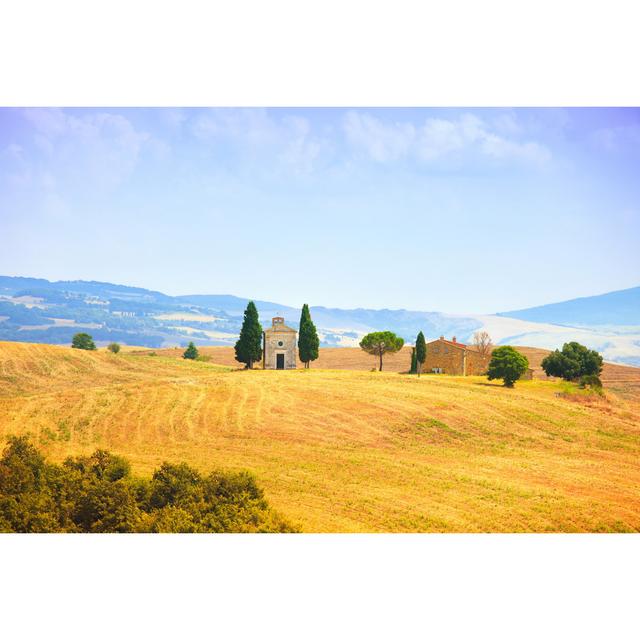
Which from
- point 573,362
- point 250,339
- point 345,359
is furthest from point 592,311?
point 250,339

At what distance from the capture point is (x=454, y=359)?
492 inches

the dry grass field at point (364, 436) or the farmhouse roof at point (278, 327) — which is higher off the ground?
the farmhouse roof at point (278, 327)

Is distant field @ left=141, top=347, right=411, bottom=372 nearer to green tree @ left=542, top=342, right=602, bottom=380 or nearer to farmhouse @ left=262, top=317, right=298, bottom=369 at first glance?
farmhouse @ left=262, top=317, right=298, bottom=369

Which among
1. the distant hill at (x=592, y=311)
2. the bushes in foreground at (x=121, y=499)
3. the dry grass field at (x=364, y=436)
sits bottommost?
the bushes in foreground at (x=121, y=499)

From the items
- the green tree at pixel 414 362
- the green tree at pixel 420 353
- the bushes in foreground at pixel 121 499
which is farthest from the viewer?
the green tree at pixel 414 362

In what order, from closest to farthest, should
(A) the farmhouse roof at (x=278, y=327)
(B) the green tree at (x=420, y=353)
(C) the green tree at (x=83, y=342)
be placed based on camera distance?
1. (C) the green tree at (x=83, y=342)
2. (A) the farmhouse roof at (x=278, y=327)
3. (B) the green tree at (x=420, y=353)

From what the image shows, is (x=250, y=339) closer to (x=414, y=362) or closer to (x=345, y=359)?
(x=345, y=359)

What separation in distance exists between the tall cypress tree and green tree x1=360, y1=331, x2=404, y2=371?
6.80 ft

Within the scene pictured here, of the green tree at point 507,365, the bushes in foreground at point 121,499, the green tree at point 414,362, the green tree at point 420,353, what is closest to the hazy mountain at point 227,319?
the green tree at point 507,365

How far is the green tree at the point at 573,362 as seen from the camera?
11.3 m

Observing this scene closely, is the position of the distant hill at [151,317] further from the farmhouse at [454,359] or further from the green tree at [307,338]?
the farmhouse at [454,359]
